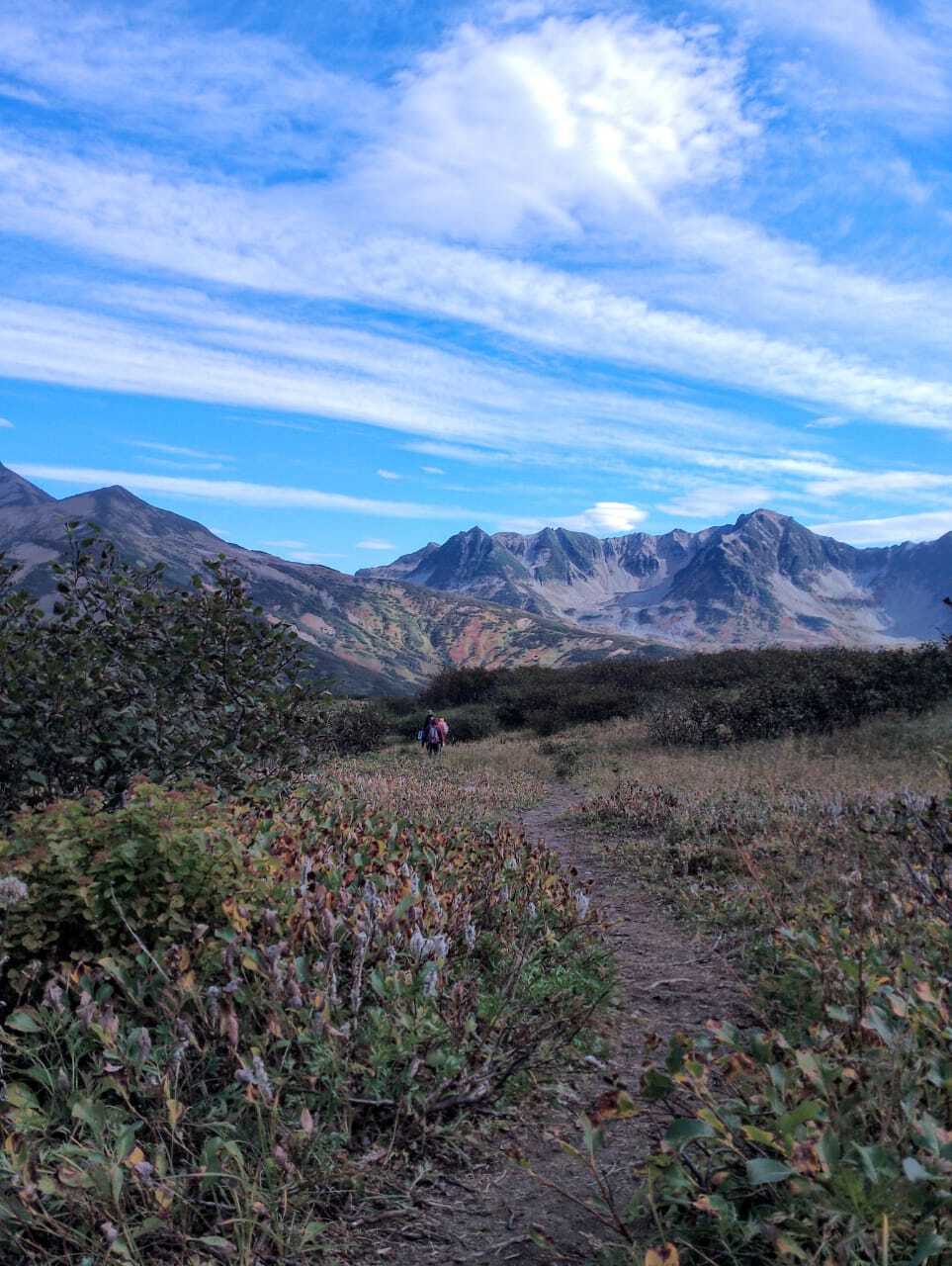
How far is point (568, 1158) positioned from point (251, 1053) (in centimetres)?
131

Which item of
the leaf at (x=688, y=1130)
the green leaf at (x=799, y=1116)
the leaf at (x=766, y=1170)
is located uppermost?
the green leaf at (x=799, y=1116)

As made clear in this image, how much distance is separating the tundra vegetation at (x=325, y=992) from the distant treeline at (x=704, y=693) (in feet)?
35.9

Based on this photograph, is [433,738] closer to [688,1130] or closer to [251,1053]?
[251,1053]

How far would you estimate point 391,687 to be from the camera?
518 feet

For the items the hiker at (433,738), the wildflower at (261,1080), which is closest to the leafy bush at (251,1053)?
the wildflower at (261,1080)

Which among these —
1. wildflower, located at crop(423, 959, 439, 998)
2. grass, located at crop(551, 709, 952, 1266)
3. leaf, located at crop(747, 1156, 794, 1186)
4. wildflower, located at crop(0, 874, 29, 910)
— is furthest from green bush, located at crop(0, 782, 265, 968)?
leaf, located at crop(747, 1156, 794, 1186)

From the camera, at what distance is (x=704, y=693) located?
76.3ft

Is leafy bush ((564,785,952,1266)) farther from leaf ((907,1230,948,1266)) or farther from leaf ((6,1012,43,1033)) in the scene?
leaf ((6,1012,43,1033))

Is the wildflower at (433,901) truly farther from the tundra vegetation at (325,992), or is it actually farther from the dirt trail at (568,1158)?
the dirt trail at (568,1158)

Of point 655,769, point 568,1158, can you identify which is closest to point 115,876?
point 568,1158

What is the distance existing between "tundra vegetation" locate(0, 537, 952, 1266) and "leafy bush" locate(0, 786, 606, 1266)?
2 centimetres

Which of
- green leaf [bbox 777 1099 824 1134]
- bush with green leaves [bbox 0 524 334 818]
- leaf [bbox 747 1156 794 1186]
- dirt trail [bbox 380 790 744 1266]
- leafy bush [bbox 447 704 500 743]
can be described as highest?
bush with green leaves [bbox 0 524 334 818]

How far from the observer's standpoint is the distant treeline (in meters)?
18.7

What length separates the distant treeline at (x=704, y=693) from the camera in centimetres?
1872
